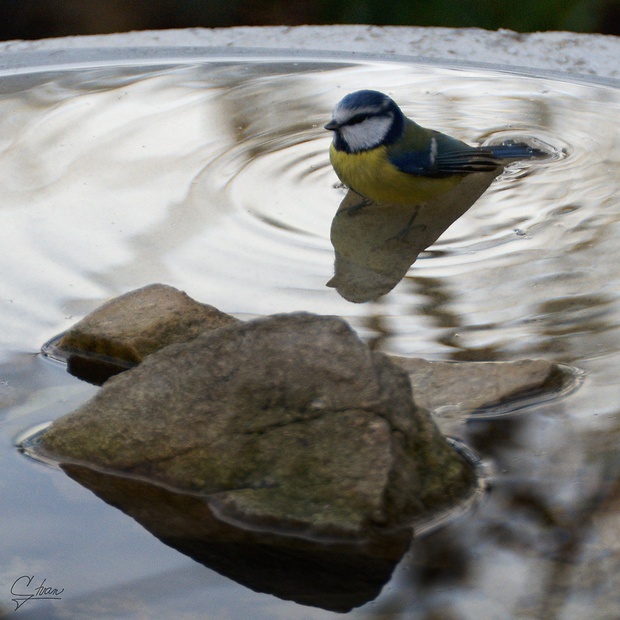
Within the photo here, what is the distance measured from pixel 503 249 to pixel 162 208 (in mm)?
1019

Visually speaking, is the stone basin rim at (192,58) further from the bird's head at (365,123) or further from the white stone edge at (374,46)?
the bird's head at (365,123)

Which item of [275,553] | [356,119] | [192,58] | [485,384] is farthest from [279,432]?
[192,58]

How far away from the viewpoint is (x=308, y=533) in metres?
1.53

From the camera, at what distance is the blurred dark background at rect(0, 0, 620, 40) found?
5766 millimetres

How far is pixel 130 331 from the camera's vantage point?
81.2 inches

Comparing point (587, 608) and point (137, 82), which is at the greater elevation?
point (137, 82)

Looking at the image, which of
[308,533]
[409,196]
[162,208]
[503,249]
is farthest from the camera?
[409,196]

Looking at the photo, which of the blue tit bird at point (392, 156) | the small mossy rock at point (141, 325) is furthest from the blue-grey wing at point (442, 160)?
the small mossy rock at point (141, 325)

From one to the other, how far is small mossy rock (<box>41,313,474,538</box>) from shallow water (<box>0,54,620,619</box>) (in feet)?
0.31

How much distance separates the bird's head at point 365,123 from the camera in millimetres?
3129

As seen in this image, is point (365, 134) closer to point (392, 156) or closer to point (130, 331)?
point (392, 156)

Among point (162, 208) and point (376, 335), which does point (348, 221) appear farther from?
point (376, 335)

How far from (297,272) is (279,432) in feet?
2.98

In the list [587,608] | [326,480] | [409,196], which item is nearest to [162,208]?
[409,196]
